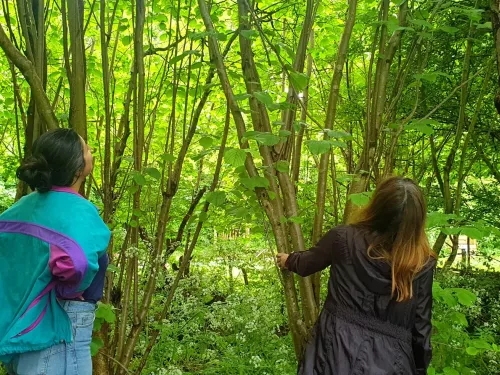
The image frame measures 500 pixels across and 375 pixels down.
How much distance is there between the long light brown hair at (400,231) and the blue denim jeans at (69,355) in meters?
1.10

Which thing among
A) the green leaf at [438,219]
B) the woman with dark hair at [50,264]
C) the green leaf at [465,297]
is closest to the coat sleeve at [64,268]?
the woman with dark hair at [50,264]

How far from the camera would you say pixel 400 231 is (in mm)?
1859

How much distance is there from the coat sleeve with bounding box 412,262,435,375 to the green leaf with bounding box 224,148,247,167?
894mm

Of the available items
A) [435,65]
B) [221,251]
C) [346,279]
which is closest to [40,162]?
[346,279]

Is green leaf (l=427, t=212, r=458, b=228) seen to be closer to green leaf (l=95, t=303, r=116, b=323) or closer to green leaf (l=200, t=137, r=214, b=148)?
green leaf (l=200, t=137, r=214, b=148)

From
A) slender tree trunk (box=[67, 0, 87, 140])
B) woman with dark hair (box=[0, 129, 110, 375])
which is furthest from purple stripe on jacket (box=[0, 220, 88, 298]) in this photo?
slender tree trunk (box=[67, 0, 87, 140])

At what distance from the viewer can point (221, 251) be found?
666 centimetres

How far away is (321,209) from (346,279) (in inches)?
24.0

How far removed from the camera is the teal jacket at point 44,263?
1362 millimetres

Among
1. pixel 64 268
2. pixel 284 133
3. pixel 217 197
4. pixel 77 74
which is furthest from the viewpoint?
pixel 217 197

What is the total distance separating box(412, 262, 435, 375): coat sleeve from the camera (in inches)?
76.3

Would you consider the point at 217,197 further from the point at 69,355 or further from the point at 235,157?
the point at 69,355

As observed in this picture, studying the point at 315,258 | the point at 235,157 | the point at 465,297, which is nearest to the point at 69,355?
the point at 235,157

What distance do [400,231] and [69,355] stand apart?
1290 millimetres
